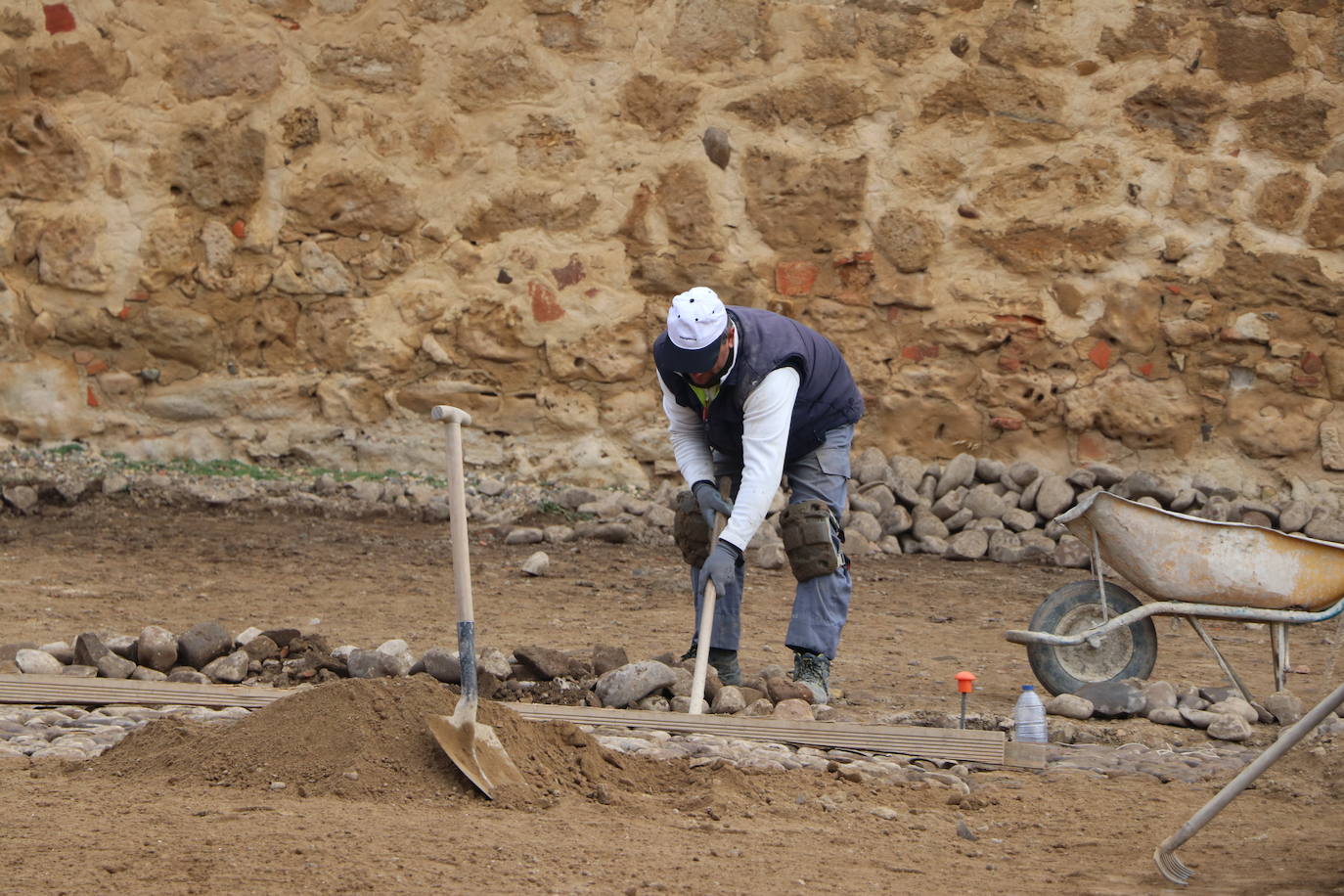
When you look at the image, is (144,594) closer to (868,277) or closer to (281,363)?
(281,363)

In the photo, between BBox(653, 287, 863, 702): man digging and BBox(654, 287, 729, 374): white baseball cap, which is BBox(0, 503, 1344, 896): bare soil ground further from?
BBox(654, 287, 729, 374): white baseball cap

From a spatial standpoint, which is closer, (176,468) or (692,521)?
(692,521)

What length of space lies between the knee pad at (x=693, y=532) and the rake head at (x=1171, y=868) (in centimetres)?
229

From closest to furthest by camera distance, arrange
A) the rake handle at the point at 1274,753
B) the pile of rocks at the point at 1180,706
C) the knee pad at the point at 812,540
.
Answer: the rake handle at the point at 1274,753, the pile of rocks at the point at 1180,706, the knee pad at the point at 812,540

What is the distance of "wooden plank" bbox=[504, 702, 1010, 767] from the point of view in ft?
12.5

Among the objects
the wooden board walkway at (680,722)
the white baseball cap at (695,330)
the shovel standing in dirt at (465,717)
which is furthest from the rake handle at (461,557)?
the white baseball cap at (695,330)

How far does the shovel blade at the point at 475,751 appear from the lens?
320cm

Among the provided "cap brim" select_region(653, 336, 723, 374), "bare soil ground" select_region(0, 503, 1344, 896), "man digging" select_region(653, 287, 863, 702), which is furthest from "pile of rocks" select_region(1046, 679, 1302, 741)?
"cap brim" select_region(653, 336, 723, 374)

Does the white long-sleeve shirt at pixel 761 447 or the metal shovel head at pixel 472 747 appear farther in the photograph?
the white long-sleeve shirt at pixel 761 447

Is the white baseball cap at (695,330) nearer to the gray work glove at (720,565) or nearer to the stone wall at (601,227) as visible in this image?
the gray work glove at (720,565)

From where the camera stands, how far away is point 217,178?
25.3 feet

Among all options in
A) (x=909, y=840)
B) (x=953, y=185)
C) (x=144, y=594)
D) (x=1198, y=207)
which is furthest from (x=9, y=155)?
(x=909, y=840)

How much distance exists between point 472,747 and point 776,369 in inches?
64.4

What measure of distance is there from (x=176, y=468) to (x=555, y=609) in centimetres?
267
